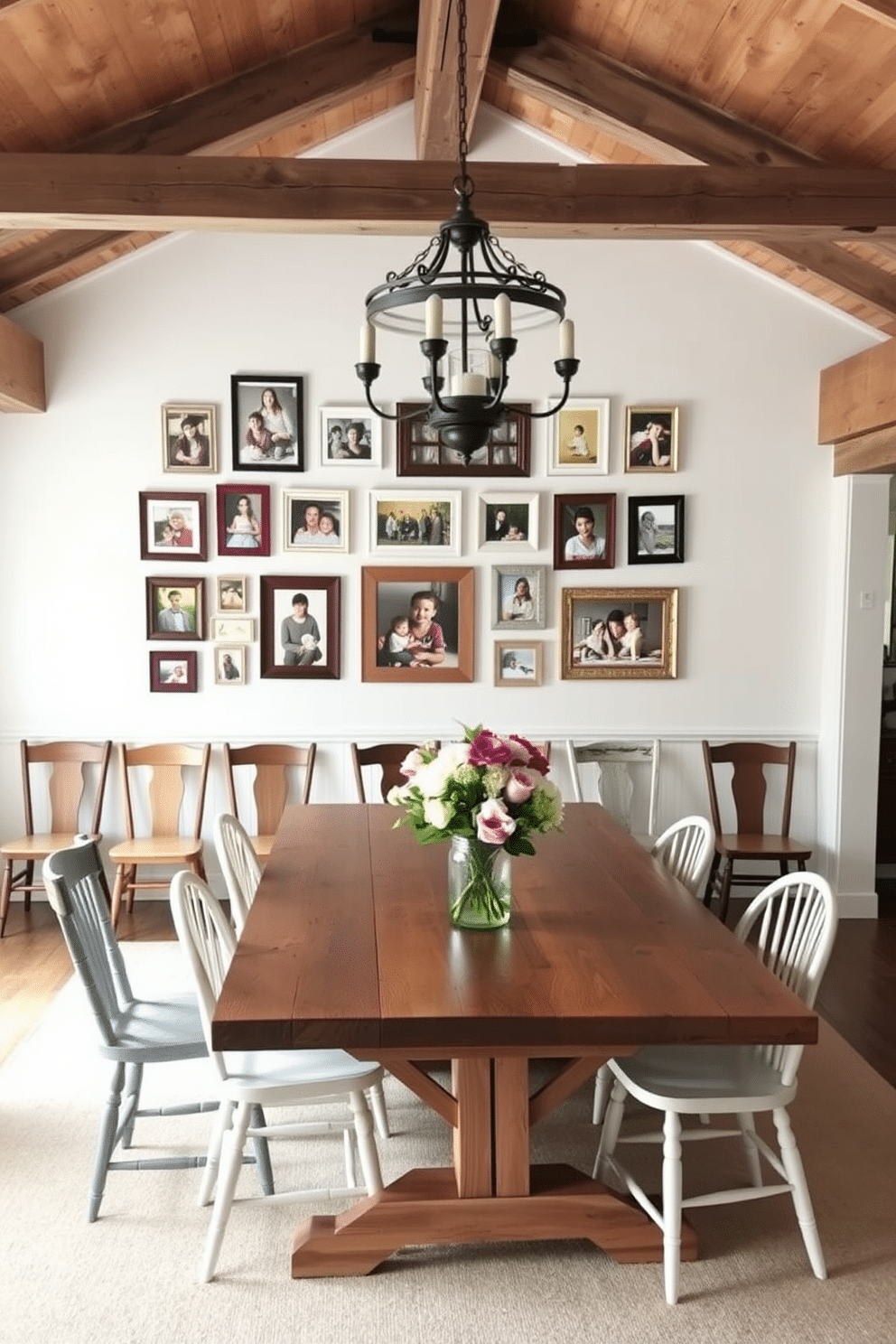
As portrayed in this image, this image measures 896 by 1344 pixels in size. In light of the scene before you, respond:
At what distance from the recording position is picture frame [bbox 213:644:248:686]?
18.9 ft

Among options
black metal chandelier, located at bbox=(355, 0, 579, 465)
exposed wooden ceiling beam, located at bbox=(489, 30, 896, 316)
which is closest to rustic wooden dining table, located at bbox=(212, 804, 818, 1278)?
black metal chandelier, located at bbox=(355, 0, 579, 465)

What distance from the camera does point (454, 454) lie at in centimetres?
570

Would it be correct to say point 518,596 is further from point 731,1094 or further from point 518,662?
point 731,1094

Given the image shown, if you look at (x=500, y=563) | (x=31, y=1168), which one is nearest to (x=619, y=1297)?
(x=31, y=1168)

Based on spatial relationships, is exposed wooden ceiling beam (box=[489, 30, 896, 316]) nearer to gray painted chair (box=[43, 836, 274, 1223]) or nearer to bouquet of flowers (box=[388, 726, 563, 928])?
bouquet of flowers (box=[388, 726, 563, 928])

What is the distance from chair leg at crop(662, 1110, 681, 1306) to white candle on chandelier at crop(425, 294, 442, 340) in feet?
5.88

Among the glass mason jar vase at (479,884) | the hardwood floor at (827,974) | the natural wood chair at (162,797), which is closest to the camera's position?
the glass mason jar vase at (479,884)

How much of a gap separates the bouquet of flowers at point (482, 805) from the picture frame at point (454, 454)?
3080mm

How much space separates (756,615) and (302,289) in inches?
108

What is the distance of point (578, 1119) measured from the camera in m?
3.49

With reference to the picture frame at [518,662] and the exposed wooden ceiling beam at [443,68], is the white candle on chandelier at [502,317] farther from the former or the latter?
the picture frame at [518,662]

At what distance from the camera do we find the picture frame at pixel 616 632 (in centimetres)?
578

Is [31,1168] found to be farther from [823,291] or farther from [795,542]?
[823,291]

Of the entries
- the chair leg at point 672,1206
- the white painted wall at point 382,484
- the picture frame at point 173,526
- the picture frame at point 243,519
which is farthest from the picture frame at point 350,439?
the chair leg at point 672,1206
